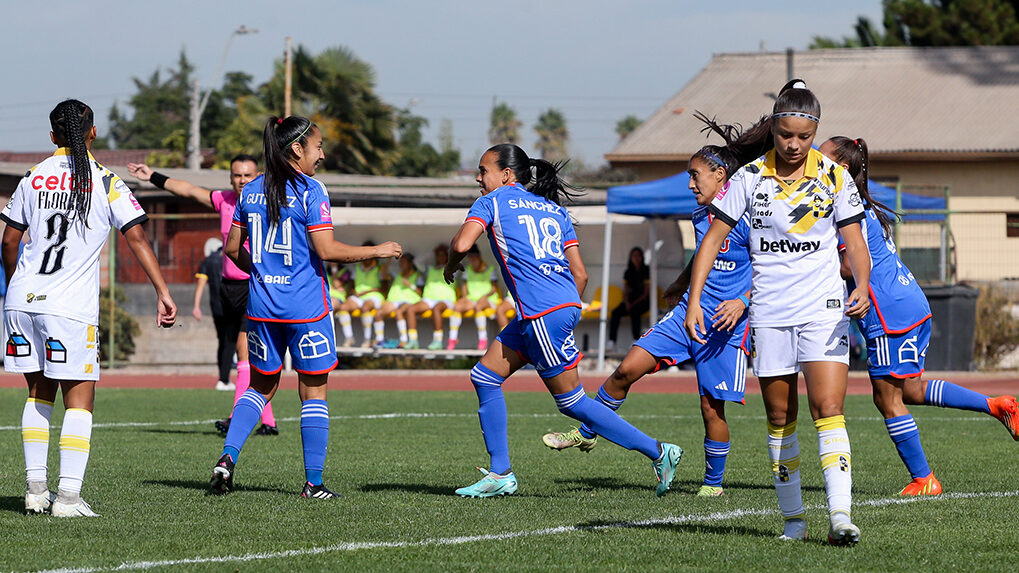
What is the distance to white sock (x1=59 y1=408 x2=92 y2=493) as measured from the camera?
671 cm

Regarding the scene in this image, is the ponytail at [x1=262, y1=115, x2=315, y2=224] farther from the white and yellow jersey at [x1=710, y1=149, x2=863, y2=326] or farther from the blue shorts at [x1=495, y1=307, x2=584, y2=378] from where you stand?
the white and yellow jersey at [x1=710, y1=149, x2=863, y2=326]

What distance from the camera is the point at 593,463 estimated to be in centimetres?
938

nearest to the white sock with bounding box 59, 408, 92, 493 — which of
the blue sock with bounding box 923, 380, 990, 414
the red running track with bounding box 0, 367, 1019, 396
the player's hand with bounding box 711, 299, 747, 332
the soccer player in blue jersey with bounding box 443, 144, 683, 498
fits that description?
the soccer player in blue jersey with bounding box 443, 144, 683, 498

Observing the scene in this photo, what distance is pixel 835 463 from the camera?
5.62 metres

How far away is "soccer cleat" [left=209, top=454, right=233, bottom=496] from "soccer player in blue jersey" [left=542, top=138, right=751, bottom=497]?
6.11 feet

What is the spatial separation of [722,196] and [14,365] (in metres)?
3.62

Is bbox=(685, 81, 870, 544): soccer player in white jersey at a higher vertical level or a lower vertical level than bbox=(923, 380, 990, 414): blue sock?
higher

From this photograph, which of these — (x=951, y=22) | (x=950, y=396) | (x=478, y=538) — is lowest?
(x=478, y=538)

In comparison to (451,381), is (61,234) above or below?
above

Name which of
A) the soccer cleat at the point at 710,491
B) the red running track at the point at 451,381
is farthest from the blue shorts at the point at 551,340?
the red running track at the point at 451,381

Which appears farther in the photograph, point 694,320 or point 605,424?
point 605,424

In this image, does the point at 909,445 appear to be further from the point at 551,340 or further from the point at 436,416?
the point at 436,416

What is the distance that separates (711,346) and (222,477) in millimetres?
2887

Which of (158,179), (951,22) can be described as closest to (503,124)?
(951,22)
